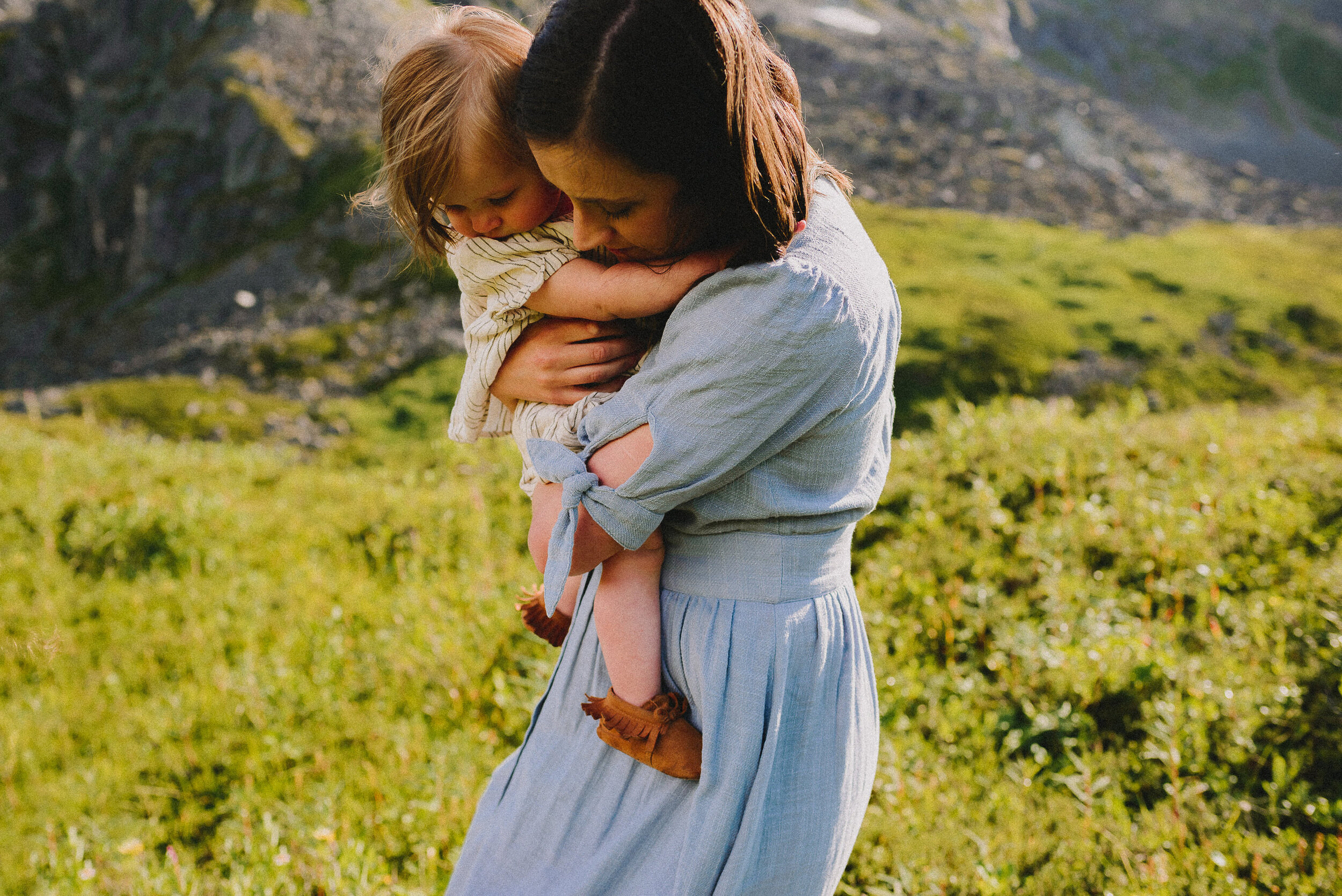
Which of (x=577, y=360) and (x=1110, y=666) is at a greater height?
(x=577, y=360)

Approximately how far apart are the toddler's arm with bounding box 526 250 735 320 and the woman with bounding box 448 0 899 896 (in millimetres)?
47

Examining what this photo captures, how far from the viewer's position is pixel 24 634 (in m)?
5.95

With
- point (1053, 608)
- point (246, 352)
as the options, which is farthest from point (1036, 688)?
point (246, 352)

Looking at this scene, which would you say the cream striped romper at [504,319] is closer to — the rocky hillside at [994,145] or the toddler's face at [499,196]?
the toddler's face at [499,196]

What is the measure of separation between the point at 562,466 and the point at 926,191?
15664mm

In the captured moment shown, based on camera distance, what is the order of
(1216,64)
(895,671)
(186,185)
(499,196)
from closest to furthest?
1. (499,196)
2. (895,671)
3. (186,185)
4. (1216,64)

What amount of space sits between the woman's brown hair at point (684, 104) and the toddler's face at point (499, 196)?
527 mm

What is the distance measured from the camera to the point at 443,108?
7.84 ft

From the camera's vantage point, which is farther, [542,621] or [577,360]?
[542,621]

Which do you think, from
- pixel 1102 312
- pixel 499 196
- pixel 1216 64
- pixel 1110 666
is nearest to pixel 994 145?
pixel 1102 312

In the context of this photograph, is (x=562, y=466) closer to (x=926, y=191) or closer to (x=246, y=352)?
(x=246, y=352)

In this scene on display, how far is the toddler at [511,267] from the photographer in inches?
79.9

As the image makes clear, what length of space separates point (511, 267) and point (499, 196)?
8.2 inches

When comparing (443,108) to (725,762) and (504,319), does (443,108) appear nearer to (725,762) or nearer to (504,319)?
(504,319)
